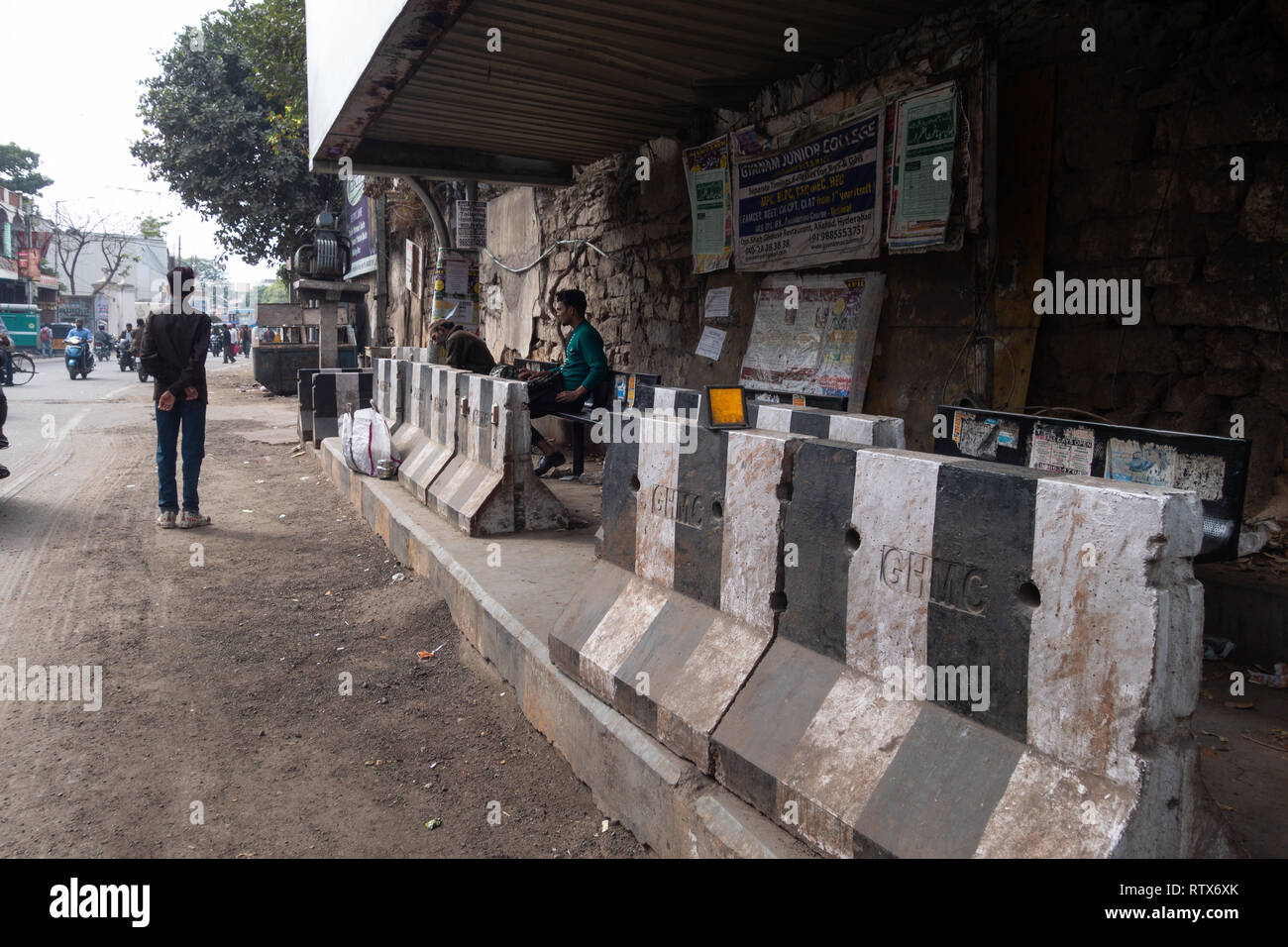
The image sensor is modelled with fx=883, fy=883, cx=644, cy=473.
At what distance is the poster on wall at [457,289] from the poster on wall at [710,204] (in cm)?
501

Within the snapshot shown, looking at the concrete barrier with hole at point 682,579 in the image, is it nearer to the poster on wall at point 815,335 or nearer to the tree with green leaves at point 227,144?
the poster on wall at point 815,335

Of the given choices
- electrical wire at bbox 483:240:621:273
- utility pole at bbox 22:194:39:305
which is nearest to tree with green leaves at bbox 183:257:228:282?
utility pole at bbox 22:194:39:305

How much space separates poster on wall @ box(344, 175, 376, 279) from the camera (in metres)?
22.4

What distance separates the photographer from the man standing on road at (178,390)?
22.1ft

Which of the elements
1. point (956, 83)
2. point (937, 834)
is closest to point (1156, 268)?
point (956, 83)

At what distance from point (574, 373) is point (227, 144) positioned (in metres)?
19.9

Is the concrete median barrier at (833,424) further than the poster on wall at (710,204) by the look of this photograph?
No

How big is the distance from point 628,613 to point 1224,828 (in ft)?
5.81

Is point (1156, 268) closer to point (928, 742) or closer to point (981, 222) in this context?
point (981, 222)

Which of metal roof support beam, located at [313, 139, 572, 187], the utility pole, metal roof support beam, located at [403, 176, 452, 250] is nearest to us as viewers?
metal roof support beam, located at [313, 139, 572, 187]

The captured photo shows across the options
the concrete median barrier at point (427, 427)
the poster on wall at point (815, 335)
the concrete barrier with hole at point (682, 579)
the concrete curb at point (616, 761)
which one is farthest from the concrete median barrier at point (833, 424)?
the concrete median barrier at point (427, 427)

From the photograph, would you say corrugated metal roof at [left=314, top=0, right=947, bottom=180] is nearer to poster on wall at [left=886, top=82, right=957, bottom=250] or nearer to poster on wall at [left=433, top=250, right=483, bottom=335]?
poster on wall at [left=886, top=82, right=957, bottom=250]

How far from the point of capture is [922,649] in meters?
2.07

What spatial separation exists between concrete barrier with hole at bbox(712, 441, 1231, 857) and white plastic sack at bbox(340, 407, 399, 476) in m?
5.47
